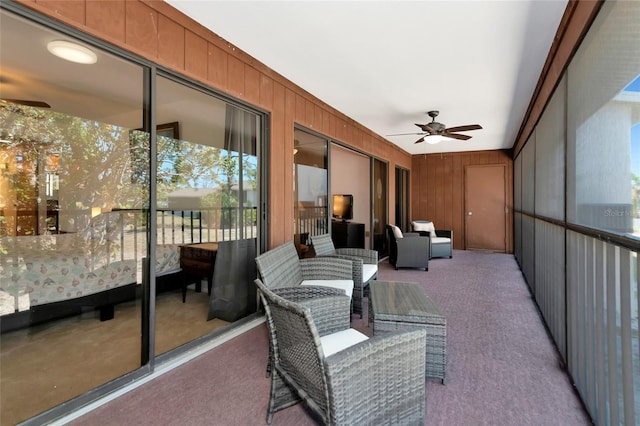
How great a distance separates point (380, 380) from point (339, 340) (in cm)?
35

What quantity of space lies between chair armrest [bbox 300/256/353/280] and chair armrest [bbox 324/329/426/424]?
1.47 metres

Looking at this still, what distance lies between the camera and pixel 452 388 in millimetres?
1988

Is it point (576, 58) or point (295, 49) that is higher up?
point (295, 49)

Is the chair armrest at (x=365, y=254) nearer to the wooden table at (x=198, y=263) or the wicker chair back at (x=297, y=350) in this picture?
the wooden table at (x=198, y=263)

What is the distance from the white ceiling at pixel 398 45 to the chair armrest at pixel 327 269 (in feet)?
6.36

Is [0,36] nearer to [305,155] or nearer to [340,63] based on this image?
[340,63]

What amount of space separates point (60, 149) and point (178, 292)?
1.55 meters

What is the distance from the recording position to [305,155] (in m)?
3.90

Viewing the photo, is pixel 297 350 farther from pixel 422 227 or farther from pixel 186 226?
pixel 422 227

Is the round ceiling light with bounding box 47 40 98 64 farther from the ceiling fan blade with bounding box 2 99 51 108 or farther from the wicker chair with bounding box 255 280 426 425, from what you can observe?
the wicker chair with bounding box 255 280 426 425

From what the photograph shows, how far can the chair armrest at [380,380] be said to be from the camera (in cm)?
122

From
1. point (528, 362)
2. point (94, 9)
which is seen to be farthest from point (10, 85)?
point (528, 362)

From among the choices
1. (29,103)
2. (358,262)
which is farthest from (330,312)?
(29,103)

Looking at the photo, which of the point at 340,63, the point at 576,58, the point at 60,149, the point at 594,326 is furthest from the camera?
the point at 340,63
